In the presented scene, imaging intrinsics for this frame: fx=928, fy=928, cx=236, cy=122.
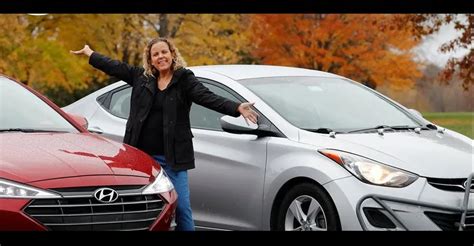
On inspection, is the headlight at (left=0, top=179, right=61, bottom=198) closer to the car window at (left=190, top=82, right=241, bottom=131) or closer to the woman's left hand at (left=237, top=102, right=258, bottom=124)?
the woman's left hand at (left=237, top=102, right=258, bottom=124)

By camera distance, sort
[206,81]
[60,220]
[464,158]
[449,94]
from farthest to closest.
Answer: [449,94] < [206,81] < [464,158] < [60,220]

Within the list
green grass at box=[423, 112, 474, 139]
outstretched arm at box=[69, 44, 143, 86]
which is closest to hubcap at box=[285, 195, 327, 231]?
outstretched arm at box=[69, 44, 143, 86]

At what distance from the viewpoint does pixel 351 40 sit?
3312cm

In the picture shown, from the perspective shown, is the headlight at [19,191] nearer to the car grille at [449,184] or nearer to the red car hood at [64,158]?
the red car hood at [64,158]

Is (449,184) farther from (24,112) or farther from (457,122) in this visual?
(457,122)

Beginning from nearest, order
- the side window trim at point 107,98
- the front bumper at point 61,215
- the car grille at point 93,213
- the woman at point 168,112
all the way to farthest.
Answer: the front bumper at point 61,215 < the car grille at point 93,213 < the woman at point 168,112 < the side window trim at point 107,98

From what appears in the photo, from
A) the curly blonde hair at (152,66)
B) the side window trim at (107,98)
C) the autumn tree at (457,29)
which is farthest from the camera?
the autumn tree at (457,29)

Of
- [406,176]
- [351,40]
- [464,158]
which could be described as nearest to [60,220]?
[406,176]

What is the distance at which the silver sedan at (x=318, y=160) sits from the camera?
6.74 m

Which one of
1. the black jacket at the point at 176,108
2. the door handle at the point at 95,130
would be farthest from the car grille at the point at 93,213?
the door handle at the point at 95,130

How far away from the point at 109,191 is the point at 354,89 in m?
3.24

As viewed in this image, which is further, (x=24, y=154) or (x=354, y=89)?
(x=354, y=89)

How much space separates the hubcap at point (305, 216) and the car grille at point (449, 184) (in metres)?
0.84
